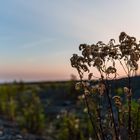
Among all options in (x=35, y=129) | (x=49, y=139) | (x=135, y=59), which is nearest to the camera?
(x=135, y=59)

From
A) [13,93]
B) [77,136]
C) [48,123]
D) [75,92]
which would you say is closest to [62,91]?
[75,92]

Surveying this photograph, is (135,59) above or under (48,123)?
above

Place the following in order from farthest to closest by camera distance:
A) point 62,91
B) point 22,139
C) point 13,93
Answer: point 62,91
point 13,93
point 22,139

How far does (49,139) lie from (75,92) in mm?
7768

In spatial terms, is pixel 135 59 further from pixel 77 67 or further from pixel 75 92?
pixel 75 92

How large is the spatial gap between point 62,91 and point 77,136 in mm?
10374

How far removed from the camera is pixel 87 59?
5047mm

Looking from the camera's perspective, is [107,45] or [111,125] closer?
[107,45]

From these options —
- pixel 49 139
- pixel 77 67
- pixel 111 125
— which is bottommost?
pixel 49 139

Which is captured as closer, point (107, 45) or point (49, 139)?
point (107, 45)

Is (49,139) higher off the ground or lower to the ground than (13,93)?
lower

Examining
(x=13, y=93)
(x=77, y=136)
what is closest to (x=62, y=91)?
(x=13, y=93)

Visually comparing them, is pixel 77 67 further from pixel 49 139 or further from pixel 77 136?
pixel 49 139

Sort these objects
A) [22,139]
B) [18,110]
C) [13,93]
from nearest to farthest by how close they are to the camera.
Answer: [22,139] < [18,110] < [13,93]
